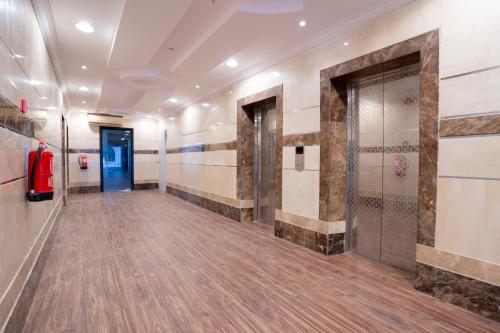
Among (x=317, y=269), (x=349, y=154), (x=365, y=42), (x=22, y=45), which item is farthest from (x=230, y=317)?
(x=365, y=42)

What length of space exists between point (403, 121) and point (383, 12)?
147 cm

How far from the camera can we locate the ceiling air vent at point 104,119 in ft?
40.4

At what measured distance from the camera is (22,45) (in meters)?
2.95

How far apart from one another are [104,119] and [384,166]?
1188cm

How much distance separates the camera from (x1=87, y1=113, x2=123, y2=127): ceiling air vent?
12.3 metres

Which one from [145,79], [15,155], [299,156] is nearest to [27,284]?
[15,155]

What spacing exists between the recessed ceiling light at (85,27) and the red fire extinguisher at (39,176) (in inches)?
99.3

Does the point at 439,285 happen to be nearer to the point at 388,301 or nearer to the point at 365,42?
the point at 388,301

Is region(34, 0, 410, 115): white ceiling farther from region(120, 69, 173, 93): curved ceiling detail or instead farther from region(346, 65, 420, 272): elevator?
region(346, 65, 420, 272): elevator

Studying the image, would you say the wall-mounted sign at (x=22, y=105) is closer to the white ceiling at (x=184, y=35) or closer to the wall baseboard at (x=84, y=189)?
the white ceiling at (x=184, y=35)

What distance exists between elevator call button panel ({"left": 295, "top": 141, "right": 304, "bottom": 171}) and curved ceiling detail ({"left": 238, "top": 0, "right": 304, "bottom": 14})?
215 cm

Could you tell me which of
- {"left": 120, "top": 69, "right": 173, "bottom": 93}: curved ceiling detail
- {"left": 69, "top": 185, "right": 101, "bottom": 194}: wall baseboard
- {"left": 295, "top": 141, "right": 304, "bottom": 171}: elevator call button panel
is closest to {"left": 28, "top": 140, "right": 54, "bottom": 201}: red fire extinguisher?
{"left": 295, "top": 141, "right": 304, "bottom": 171}: elevator call button panel

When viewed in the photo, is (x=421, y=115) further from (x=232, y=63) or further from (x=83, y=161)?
(x=83, y=161)

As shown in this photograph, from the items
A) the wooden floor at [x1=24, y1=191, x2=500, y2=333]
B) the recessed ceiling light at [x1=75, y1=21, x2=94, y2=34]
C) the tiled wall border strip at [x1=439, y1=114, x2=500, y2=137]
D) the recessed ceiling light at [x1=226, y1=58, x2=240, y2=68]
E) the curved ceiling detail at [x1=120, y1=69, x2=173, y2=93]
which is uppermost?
the recessed ceiling light at [x1=75, y1=21, x2=94, y2=34]
